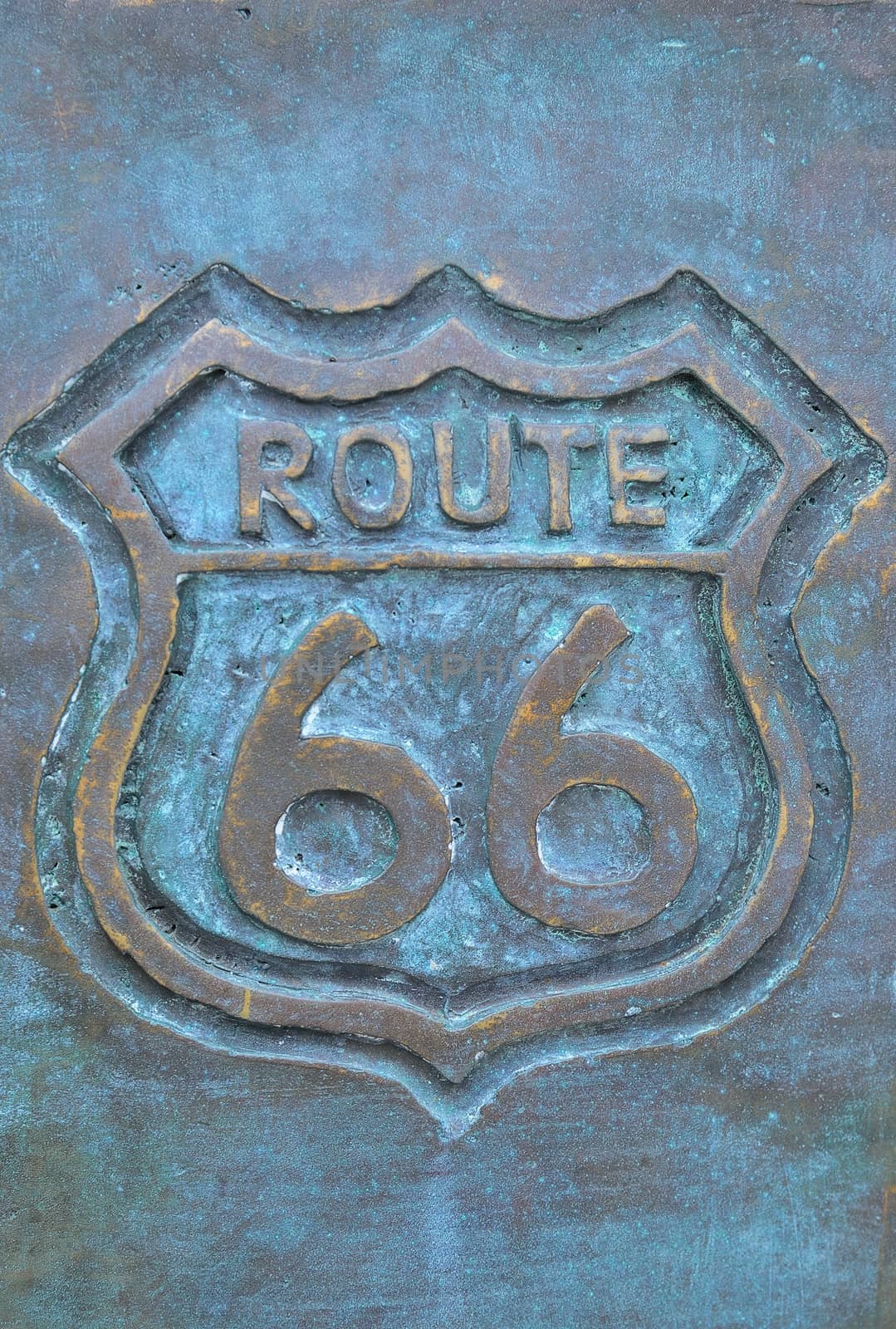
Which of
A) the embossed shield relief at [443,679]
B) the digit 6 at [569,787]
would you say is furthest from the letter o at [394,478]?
the digit 6 at [569,787]

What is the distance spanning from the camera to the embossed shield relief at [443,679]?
98 cm

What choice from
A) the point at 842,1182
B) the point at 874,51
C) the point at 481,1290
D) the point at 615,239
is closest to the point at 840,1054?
the point at 842,1182

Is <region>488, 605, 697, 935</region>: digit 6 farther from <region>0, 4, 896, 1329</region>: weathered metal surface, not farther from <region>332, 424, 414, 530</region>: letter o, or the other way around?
<region>332, 424, 414, 530</region>: letter o

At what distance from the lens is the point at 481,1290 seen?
1.08m

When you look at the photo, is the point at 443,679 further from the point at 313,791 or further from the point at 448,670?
the point at 313,791

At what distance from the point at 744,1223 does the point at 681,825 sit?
1.52ft

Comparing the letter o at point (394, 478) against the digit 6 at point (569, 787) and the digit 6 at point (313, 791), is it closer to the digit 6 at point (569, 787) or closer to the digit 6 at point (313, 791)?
the digit 6 at point (313, 791)

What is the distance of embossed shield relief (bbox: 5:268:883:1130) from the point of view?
0.98 meters

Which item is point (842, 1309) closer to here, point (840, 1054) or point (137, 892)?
point (840, 1054)

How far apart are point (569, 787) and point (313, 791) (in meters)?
0.26

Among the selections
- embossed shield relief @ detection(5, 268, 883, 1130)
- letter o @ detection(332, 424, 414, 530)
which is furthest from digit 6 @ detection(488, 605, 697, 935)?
letter o @ detection(332, 424, 414, 530)

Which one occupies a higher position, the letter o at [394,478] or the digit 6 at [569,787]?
the letter o at [394,478]

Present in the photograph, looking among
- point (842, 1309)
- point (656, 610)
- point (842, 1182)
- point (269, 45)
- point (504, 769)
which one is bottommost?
point (842, 1309)

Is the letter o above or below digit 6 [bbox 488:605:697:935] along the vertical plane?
above
